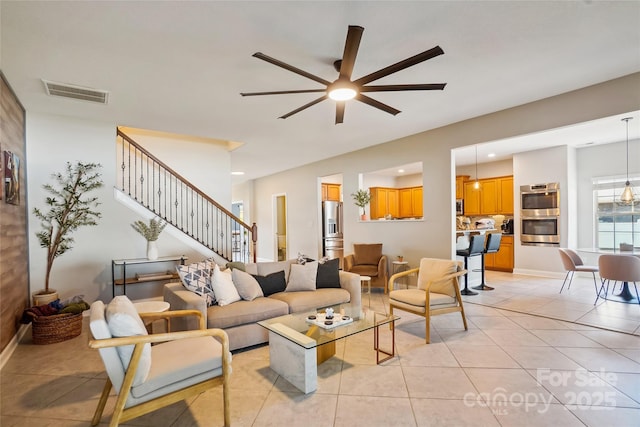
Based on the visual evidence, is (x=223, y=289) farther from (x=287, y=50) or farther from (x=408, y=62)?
(x=408, y=62)

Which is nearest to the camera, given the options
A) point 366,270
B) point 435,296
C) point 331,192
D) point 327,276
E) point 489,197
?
point 435,296

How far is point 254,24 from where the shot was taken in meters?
2.29

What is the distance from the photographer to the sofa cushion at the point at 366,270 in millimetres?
5443

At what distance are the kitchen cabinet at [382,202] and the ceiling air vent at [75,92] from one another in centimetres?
675

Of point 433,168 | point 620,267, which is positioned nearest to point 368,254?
point 433,168

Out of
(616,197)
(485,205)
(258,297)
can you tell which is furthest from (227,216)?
(616,197)

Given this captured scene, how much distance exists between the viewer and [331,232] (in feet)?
25.5

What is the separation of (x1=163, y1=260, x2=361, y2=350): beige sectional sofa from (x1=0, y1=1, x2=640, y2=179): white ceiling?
219 centimetres

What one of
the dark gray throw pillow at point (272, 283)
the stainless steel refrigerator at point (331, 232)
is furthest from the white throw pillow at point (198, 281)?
the stainless steel refrigerator at point (331, 232)

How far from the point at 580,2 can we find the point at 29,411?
4.78 m

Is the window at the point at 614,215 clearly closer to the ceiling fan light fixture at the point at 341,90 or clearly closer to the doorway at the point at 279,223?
the ceiling fan light fixture at the point at 341,90

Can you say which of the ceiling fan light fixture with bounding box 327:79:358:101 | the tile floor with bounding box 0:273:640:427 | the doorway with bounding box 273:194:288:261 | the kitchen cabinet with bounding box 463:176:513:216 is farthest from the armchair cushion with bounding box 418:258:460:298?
the doorway with bounding box 273:194:288:261

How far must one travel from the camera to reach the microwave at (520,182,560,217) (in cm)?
654

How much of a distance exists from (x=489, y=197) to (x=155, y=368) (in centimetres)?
820
